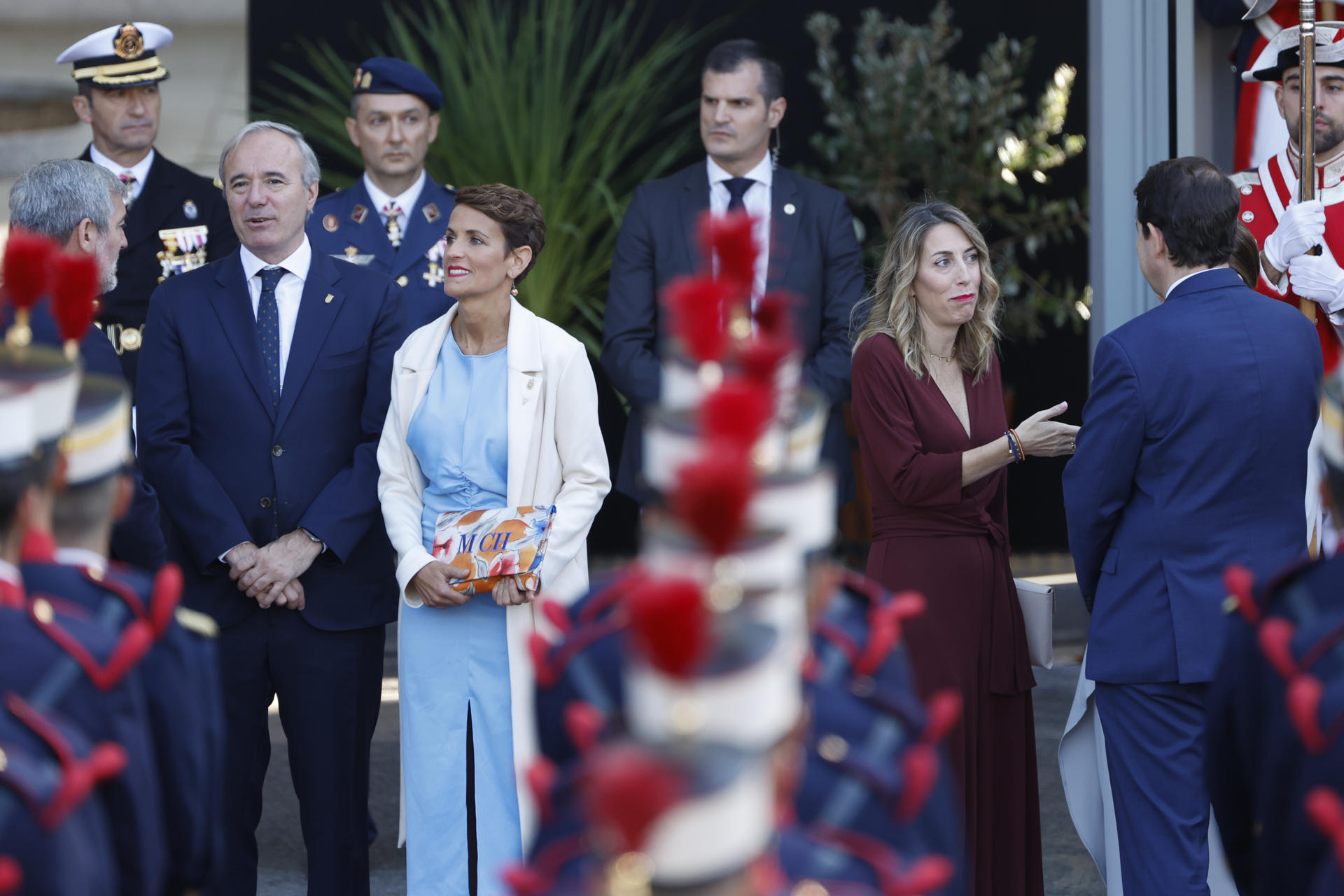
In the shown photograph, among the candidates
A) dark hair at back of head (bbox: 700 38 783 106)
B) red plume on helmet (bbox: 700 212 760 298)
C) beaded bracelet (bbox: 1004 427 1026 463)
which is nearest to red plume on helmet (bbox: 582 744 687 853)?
red plume on helmet (bbox: 700 212 760 298)

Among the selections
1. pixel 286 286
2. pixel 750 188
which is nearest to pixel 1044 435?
pixel 750 188

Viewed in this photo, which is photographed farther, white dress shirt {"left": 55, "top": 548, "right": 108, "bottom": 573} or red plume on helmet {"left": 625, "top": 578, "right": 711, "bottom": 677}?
white dress shirt {"left": 55, "top": 548, "right": 108, "bottom": 573}

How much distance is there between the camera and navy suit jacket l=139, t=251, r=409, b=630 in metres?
3.31

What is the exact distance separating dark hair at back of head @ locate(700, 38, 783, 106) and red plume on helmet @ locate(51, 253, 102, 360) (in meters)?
2.71

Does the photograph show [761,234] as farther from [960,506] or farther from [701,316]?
[701,316]

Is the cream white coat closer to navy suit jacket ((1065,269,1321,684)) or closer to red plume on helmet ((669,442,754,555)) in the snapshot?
navy suit jacket ((1065,269,1321,684))

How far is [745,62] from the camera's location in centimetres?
425

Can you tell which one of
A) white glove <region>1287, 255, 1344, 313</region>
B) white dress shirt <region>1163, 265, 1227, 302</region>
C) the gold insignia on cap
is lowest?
white dress shirt <region>1163, 265, 1227, 302</region>

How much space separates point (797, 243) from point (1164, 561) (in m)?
1.57

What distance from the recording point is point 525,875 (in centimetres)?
119

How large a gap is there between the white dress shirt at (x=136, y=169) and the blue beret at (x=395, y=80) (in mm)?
591

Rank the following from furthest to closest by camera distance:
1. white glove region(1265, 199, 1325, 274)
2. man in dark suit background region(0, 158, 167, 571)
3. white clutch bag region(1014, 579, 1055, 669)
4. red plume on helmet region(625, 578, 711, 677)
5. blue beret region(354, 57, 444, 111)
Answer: blue beret region(354, 57, 444, 111) → white glove region(1265, 199, 1325, 274) → white clutch bag region(1014, 579, 1055, 669) → man in dark suit background region(0, 158, 167, 571) → red plume on helmet region(625, 578, 711, 677)

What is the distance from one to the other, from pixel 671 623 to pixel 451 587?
2.32 meters

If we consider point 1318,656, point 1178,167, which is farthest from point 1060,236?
point 1318,656
